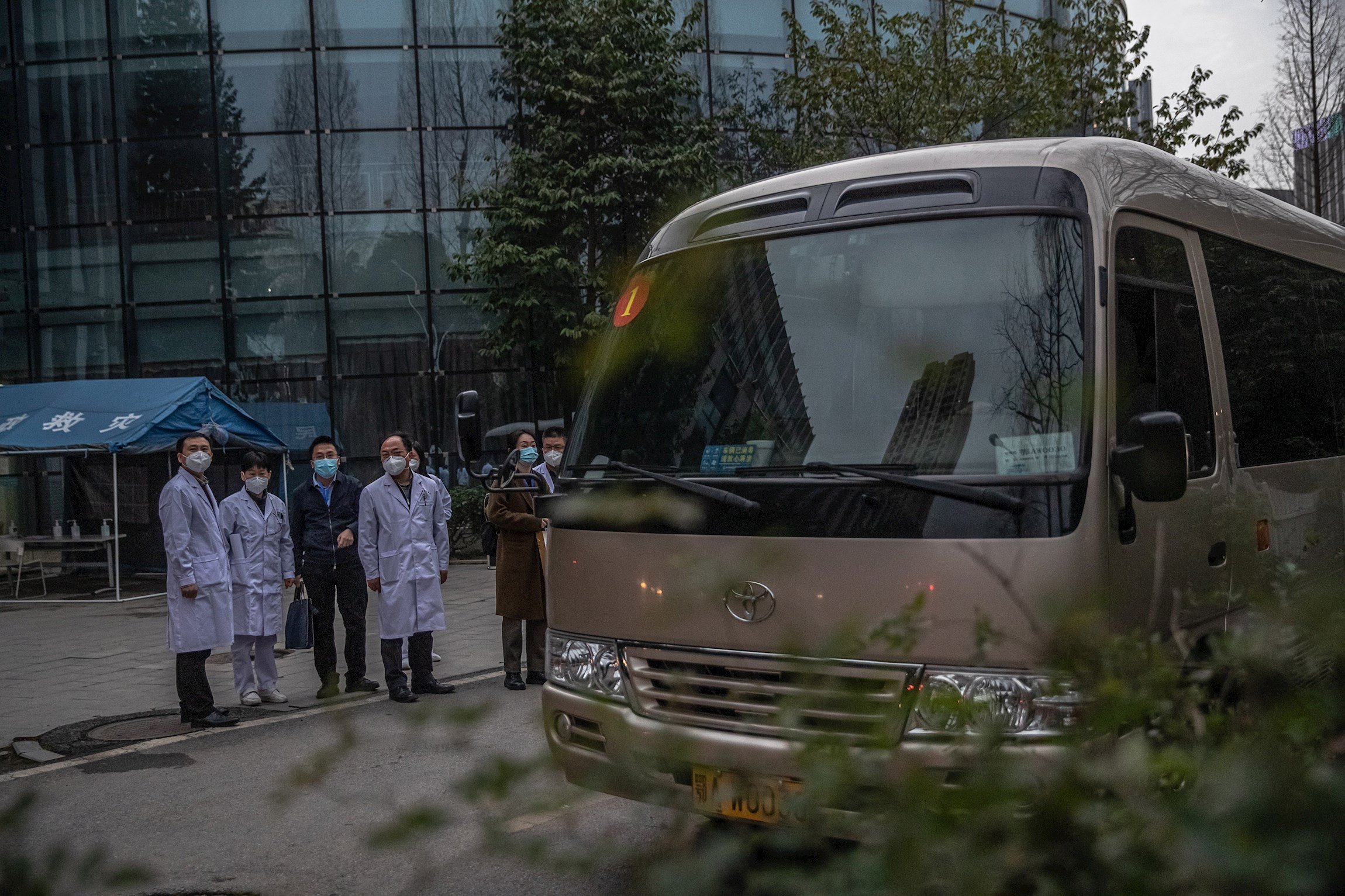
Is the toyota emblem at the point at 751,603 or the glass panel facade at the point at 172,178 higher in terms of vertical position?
the glass panel facade at the point at 172,178

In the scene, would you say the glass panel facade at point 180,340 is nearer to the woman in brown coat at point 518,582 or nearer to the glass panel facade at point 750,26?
the glass panel facade at point 750,26

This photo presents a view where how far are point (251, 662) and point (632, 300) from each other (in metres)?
5.31

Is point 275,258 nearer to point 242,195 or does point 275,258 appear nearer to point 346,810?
point 242,195

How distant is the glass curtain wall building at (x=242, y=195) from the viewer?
69.5ft

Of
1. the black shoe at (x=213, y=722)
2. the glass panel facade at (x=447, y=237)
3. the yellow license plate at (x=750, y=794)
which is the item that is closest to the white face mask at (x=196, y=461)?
the black shoe at (x=213, y=722)

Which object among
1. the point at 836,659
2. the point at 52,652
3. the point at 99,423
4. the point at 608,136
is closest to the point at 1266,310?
the point at 836,659

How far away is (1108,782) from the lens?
1120 millimetres

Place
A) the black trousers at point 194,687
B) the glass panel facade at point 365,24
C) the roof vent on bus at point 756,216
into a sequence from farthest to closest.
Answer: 1. the glass panel facade at point 365,24
2. the black trousers at point 194,687
3. the roof vent on bus at point 756,216

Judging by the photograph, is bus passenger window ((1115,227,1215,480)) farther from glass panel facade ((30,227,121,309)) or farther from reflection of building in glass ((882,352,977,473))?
glass panel facade ((30,227,121,309))

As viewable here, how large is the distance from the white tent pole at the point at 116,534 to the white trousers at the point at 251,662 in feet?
22.2

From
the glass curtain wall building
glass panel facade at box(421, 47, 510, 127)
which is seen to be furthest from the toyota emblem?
glass panel facade at box(421, 47, 510, 127)

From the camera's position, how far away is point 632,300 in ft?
15.2

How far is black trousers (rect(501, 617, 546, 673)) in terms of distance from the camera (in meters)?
8.48

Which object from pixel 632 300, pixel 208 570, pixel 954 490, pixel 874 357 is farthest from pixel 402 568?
pixel 954 490
